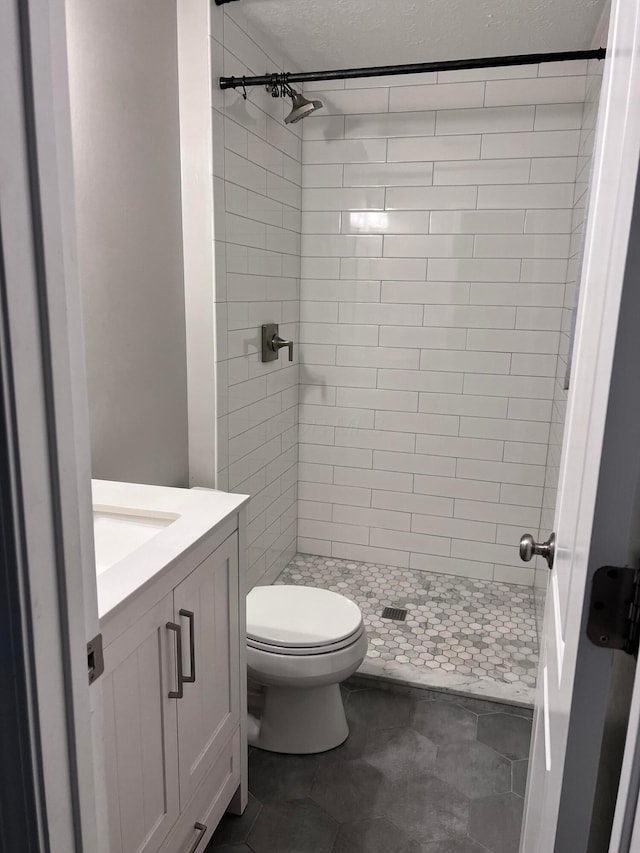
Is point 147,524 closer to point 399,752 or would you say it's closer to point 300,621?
point 300,621

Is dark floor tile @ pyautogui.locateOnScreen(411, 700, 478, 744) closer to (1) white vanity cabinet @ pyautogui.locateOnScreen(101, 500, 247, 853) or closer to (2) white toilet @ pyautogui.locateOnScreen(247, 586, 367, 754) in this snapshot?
(2) white toilet @ pyautogui.locateOnScreen(247, 586, 367, 754)

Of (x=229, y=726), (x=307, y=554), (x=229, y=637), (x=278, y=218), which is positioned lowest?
(x=307, y=554)

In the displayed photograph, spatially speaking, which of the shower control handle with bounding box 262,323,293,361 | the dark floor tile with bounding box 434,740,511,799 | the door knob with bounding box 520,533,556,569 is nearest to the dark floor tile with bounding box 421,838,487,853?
the dark floor tile with bounding box 434,740,511,799

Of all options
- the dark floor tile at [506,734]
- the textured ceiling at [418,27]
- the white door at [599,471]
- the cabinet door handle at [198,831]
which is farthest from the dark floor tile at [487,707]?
the textured ceiling at [418,27]

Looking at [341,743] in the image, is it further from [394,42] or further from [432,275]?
[394,42]

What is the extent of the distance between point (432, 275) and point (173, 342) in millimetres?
1371

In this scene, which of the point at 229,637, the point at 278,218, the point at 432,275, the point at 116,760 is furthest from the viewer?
the point at 432,275

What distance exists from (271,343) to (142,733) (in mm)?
1738

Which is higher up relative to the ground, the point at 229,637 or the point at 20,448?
the point at 20,448

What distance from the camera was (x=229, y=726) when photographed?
157 cm

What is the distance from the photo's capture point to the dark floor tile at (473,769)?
1.79m

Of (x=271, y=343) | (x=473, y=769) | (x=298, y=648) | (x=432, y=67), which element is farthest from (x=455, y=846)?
(x=432, y=67)

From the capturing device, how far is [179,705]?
1.30 meters

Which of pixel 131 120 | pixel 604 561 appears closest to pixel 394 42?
pixel 131 120
